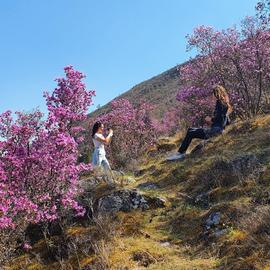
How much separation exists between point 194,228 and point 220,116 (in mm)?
5483

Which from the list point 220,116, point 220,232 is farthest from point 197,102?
point 220,232

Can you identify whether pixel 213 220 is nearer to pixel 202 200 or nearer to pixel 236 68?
A: pixel 202 200

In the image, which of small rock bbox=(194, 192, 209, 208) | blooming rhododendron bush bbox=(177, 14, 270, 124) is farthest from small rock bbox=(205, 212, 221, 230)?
blooming rhododendron bush bbox=(177, 14, 270, 124)

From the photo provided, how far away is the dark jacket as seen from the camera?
12.6m

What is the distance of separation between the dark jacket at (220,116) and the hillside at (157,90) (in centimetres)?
4377

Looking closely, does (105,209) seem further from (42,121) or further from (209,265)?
(209,265)

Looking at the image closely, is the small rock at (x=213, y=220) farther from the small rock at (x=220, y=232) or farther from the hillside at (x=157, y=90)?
the hillside at (x=157, y=90)

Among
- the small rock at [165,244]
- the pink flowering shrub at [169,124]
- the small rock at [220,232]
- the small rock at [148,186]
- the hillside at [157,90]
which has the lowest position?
the small rock at [220,232]

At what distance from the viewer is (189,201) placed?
8.94 metres

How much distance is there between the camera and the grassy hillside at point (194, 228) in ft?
21.1

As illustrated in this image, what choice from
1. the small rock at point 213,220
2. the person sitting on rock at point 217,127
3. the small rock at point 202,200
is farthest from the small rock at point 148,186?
the small rock at point 213,220

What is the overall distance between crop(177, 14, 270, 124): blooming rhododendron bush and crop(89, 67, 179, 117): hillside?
37.8 m

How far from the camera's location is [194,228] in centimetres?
768

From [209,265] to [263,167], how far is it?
114 inches
